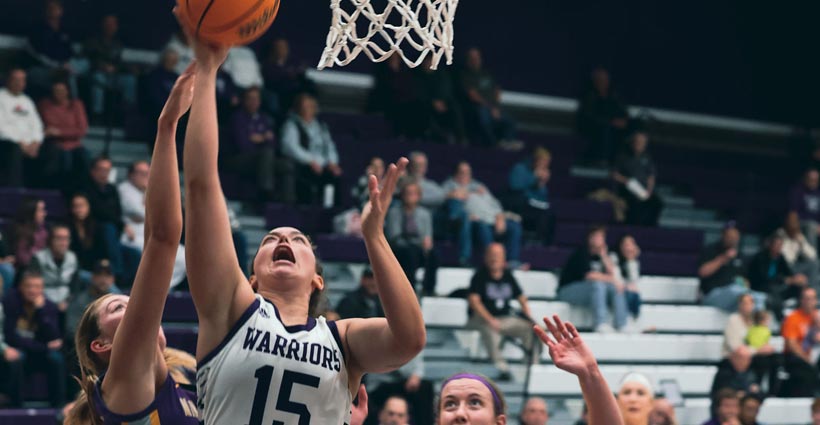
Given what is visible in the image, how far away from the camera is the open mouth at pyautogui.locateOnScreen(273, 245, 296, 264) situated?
3.45 m

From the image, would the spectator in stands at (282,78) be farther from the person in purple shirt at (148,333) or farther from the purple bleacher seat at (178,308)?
the person in purple shirt at (148,333)

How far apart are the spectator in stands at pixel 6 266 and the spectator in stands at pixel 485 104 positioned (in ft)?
18.5

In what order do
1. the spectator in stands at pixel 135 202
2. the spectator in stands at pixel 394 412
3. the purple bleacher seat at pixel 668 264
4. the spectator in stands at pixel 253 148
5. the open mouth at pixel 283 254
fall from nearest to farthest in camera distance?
the open mouth at pixel 283 254, the spectator in stands at pixel 394 412, the spectator in stands at pixel 135 202, the spectator in stands at pixel 253 148, the purple bleacher seat at pixel 668 264

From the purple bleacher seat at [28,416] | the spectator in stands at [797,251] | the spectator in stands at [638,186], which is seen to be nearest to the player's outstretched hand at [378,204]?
the purple bleacher seat at [28,416]

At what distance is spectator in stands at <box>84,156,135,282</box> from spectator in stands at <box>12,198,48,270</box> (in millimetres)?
495

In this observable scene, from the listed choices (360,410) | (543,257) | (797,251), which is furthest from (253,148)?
(360,410)

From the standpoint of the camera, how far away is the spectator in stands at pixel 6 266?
340 inches

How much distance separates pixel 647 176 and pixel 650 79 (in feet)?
10.1

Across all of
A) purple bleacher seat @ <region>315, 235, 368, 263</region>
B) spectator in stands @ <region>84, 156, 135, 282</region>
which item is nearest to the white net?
spectator in stands @ <region>84, 156, 135, 282</region>

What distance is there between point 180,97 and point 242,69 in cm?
879

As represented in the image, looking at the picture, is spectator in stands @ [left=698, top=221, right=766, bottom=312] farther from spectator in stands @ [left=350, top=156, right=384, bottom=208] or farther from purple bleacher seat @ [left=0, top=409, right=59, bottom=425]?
purple bleacher seat @ [left=0, top=409, right=59, bottom=425]

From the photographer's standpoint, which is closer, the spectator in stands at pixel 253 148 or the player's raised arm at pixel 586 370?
the player's raised arm at pixel 586 370

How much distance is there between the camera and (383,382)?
358 inches

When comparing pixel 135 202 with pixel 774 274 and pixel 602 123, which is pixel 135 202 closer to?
pixel 602 123
